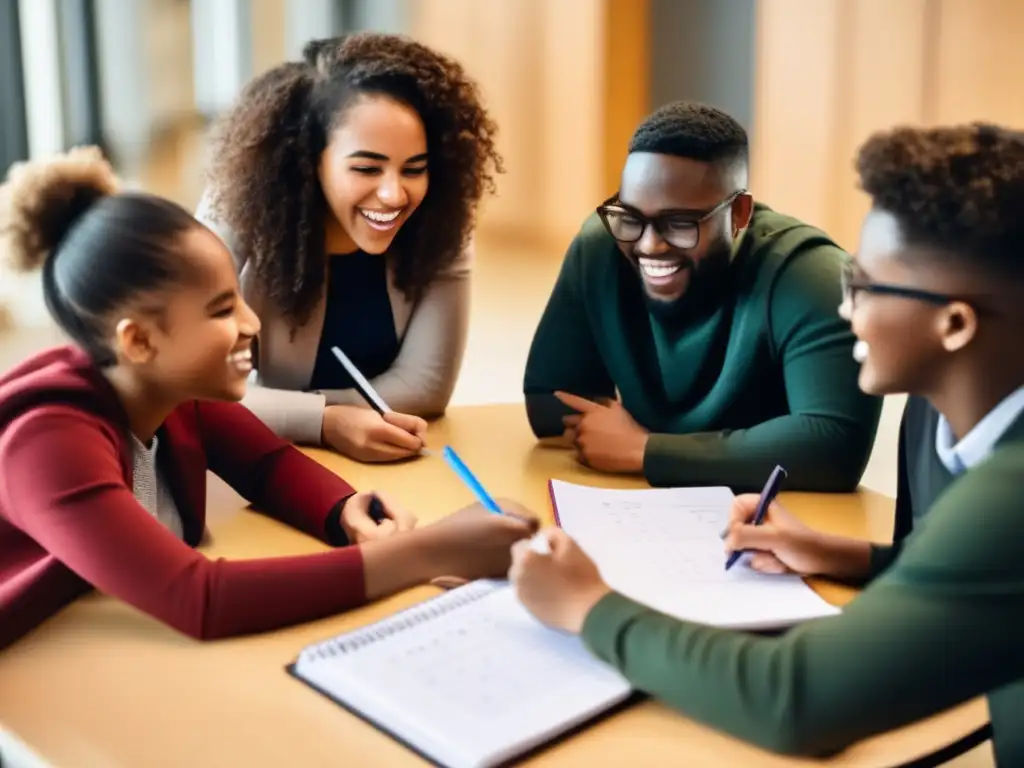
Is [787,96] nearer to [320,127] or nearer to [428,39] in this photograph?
[428,39]

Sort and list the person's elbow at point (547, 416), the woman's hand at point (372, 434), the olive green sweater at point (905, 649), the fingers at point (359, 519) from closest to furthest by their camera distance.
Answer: the olive green sweater at point (905, 649) → the fingers at point (359, 519) → the woman's hand at point (372, 434) → the person's elbow at point (547, 416)

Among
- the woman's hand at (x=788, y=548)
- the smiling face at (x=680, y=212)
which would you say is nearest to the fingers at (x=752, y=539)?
the woman's hand at (x=788, y=548)

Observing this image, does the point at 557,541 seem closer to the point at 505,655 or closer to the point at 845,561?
the point at 505,655

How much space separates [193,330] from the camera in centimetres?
115

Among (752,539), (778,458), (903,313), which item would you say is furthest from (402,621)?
(778,458)

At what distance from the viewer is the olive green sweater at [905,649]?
814mm

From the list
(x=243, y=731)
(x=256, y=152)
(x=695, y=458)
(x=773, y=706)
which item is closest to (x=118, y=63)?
(x=256, y=152)

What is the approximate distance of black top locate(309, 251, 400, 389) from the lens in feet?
5.79

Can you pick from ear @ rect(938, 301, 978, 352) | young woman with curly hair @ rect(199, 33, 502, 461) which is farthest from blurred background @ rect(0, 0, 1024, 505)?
ear @ rect(938, 301, 978, 352)

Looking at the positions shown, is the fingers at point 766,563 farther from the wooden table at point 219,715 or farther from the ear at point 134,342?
the ear at point 134,342

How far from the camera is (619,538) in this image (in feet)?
3.99

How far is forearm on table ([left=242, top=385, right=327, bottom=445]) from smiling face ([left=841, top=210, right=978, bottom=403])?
2.67ft

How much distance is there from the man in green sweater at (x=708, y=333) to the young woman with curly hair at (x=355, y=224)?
23cm

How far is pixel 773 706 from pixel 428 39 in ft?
13.0
